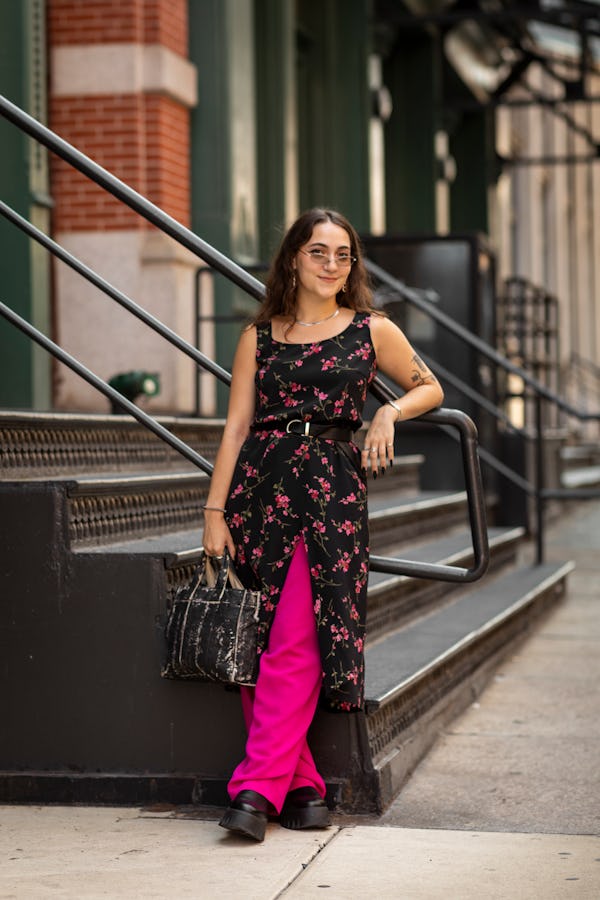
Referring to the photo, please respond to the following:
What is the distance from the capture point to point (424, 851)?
4.33m

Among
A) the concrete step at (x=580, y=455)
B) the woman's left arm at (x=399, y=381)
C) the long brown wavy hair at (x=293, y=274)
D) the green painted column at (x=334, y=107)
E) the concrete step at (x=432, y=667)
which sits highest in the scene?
the green painted column at (x=334, y=107)

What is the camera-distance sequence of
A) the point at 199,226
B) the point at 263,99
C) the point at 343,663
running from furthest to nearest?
the point at 263,99, the point at 199,226, the point at 343,663

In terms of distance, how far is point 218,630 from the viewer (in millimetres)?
4395

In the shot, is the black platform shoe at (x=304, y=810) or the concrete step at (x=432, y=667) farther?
the concrete step at (x=432, y=667)

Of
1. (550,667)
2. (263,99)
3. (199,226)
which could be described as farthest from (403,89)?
(550,667)

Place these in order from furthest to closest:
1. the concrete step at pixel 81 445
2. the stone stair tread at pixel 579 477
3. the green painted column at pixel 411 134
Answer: the stone stair tread at pixel 579 477
the green painted column at pixel 411 134
the concrete step at pixel 81 445

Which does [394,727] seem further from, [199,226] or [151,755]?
[199,226]

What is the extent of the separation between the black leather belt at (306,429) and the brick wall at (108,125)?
5.57m

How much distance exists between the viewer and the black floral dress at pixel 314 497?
445 cm

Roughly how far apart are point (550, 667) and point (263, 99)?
7.14 metres

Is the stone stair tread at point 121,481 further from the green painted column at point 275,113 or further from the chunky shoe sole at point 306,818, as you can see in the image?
Result: the green painted column at point 275,113

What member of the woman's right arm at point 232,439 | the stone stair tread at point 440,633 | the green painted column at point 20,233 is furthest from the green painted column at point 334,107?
the woman's right arm at point 232,439

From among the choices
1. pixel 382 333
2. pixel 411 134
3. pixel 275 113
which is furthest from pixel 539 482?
pixel 411 134

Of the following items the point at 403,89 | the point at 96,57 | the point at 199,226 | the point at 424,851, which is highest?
the point at 403,89
